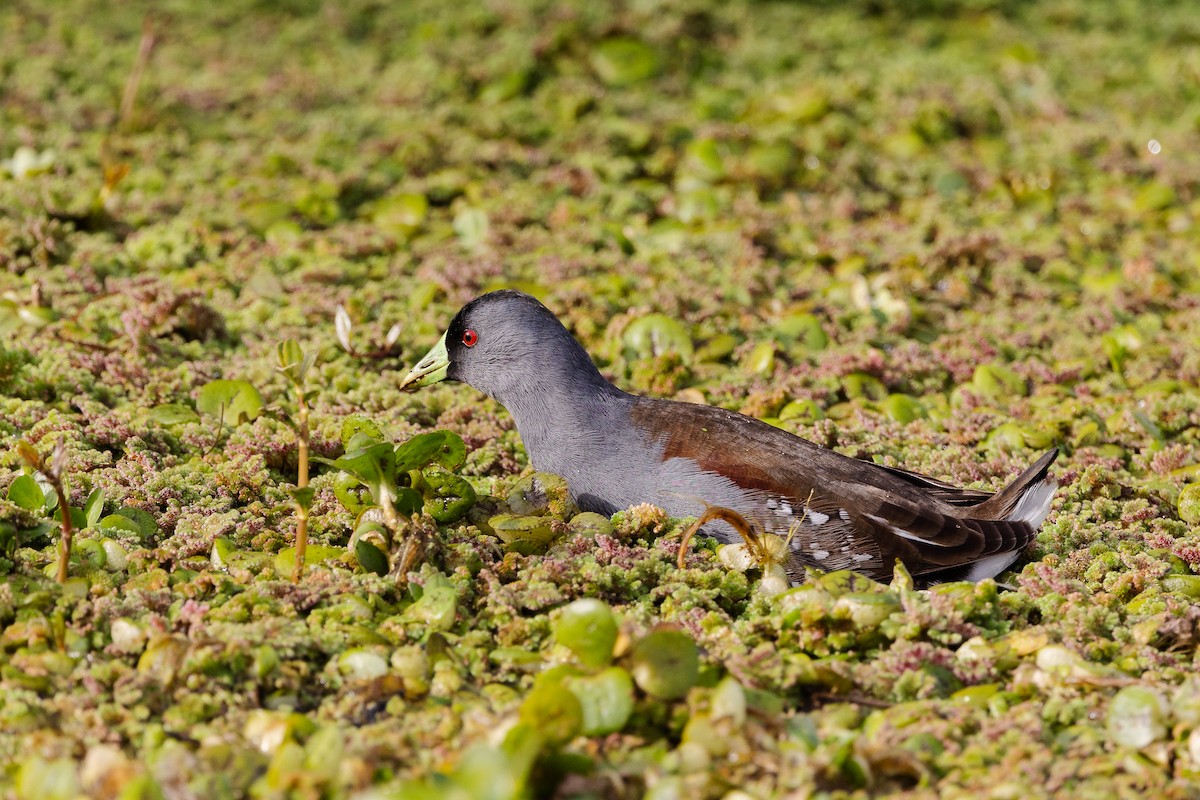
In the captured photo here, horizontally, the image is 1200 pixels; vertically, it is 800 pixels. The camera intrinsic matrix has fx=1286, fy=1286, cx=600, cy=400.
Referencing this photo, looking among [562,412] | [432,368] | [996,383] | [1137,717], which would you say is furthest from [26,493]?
[996,383]

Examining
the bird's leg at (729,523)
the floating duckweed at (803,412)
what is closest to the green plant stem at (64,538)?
the bird's leg at (729,523)

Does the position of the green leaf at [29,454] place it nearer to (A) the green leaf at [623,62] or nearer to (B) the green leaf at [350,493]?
(B) the green leaf at [350,493]

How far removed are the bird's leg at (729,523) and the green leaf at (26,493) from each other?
208cm

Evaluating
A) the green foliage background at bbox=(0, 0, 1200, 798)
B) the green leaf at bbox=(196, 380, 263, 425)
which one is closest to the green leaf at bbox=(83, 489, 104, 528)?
the green foliage background at bbox=(0, 0, 1200, 798)

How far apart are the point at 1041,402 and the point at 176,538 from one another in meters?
3.61

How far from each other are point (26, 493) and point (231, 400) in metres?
1.10

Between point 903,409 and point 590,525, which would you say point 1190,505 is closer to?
point 903,409

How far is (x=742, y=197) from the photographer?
294 inches

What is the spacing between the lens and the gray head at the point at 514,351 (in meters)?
4.75

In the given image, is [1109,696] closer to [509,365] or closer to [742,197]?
[509,365]

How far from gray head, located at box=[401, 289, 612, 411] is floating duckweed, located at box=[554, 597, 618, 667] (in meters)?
1.47

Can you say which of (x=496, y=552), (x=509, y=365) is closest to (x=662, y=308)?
(x=509, y=365)

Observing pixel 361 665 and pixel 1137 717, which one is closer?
pixel 1137 717

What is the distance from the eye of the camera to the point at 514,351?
4.81 metres
